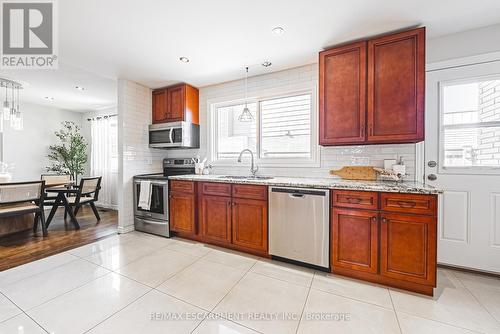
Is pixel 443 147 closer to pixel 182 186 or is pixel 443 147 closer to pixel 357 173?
pixel 357 173

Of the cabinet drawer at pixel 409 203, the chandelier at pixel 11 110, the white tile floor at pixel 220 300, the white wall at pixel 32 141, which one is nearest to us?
the white tile floor at pixel 220 300

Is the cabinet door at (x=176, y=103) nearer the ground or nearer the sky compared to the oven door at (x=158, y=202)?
nearer the sky

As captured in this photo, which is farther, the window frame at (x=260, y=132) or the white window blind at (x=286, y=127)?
the white window blind at (x=286, y=127)

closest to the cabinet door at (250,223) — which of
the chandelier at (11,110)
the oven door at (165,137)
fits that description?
the oven door at (165,137)

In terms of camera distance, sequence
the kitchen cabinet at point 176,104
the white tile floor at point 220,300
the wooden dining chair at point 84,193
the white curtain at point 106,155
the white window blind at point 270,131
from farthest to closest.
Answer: the white curtain at point 106,155
the wooden dining chair at point 84,193
the kitchen cabinet at point 176,104
the white window blind at point 270,131
the white tile floor at point 220,300

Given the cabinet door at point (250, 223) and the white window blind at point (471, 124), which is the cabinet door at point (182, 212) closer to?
the cabinet door at point (250, 223)

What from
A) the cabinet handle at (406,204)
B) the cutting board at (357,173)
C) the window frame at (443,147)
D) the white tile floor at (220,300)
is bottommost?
the white tile floor at (220,300)

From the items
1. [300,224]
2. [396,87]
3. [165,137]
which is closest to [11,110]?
[165,137]

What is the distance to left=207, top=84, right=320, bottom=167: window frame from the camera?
2820 millimetres

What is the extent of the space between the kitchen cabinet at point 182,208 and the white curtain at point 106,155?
2.90 m

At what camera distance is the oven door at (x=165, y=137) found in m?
3.41

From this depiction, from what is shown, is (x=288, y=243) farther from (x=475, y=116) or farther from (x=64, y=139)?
(x=64, y=139)

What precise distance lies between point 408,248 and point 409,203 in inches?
15.2

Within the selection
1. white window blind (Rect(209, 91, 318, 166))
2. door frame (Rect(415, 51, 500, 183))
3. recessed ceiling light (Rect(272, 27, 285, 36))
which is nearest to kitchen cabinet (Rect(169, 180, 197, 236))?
white window blind (Rect(209, 91, 318, 166))
